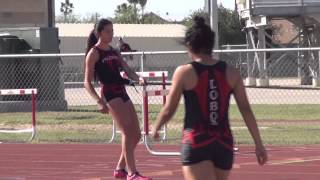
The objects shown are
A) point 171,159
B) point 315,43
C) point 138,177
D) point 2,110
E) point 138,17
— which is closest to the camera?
point 138,177

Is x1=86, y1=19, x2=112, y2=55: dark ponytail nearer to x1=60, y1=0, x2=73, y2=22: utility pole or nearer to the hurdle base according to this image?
the hurdle base

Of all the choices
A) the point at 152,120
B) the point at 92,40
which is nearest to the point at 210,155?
the point at 92,40

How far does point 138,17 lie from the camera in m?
115

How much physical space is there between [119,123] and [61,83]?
14.5 metres

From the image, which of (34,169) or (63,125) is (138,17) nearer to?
(63,125)

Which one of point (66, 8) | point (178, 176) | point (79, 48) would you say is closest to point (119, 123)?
point (178, 176)

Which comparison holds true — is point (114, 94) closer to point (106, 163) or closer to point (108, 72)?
point (108, 72)

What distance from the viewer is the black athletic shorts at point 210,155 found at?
19.3 ft

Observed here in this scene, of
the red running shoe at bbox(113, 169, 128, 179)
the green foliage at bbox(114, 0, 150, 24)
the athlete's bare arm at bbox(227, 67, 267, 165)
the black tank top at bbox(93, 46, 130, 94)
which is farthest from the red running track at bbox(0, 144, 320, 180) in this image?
the green foliage at bbox(114, 0, 150, 24)

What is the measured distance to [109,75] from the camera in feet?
31.9

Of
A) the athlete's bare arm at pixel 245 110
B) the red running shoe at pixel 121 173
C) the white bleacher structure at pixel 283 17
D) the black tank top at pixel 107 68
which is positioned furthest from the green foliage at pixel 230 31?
the athlete's bare arm at pixel 245 110

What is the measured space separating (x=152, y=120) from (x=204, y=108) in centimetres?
1368

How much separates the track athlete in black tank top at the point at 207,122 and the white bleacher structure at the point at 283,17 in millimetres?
30937

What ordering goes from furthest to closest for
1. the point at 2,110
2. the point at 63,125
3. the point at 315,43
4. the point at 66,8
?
the point at 66,8, the point at 315,43, the point at 2,110, the point at 63,125
